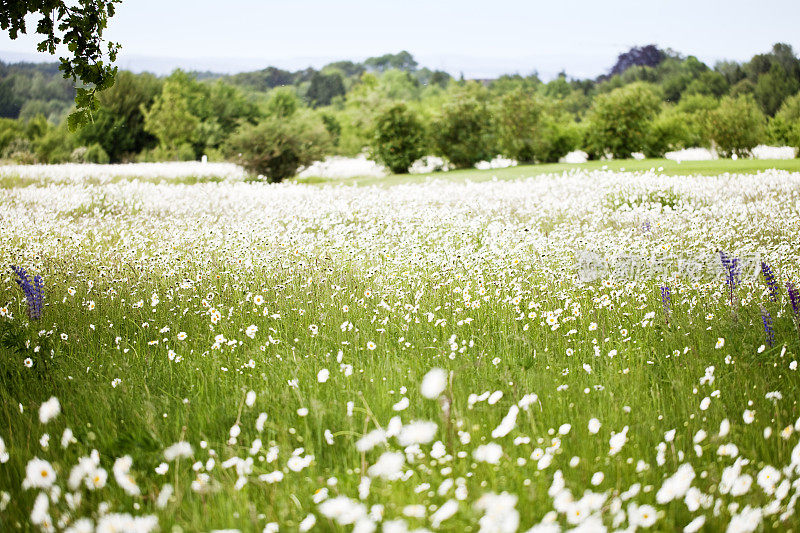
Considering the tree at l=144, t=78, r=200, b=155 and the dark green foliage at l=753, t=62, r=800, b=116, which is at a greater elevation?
the dark green foliage at l=753, t=62, r=800, b=116

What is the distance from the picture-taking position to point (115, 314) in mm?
5699

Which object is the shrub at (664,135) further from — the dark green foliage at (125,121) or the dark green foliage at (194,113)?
the dark green foliage at (125,121)

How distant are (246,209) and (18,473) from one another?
9.73 metres

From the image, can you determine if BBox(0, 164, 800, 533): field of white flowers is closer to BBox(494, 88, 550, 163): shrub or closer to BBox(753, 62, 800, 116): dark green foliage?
BBox(494, 88, 550, 163): shrub

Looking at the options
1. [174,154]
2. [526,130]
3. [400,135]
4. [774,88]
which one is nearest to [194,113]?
[174,154]

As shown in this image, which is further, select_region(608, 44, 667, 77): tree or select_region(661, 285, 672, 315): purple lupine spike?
select_region(608, 44, 667, 77): tree

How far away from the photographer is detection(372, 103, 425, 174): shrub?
31.3 m

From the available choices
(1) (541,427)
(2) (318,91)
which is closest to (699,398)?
(1) (541,427)

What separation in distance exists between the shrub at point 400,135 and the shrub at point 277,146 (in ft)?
16.4

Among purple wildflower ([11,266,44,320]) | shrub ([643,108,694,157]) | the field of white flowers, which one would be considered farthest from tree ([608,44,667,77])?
purple wildflower ([11,266,44,320])

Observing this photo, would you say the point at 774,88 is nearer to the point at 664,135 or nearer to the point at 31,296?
the point at 664,135

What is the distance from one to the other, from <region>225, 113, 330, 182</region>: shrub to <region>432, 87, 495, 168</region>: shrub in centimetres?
750

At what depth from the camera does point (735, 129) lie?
3141cm

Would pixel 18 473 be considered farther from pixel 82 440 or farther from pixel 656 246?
pixel 656 246
